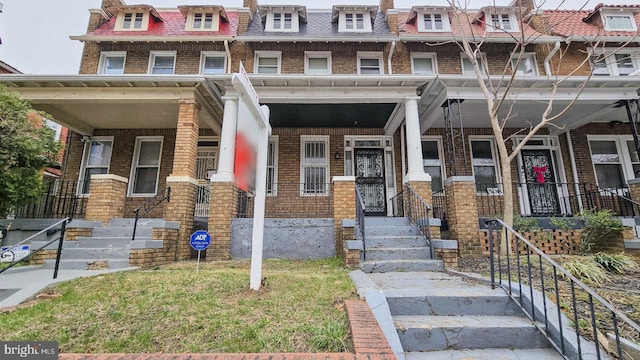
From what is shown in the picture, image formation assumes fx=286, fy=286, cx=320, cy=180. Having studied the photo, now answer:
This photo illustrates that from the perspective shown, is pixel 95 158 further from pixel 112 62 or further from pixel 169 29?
pixel 169 29

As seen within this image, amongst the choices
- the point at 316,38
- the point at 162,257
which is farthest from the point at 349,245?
the point at 316,38

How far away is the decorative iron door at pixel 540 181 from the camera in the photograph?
9188 millimetres

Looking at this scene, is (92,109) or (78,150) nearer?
(92,109)

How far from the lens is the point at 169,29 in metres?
10.7

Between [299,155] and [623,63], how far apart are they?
1213 centimetres

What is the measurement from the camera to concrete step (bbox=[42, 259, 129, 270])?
526 cm

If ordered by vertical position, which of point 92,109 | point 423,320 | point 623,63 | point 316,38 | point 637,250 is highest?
point 316,38

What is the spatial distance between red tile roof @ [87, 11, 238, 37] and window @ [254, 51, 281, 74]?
1.25 m

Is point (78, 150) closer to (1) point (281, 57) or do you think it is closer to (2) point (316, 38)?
(1) point (281, 57)

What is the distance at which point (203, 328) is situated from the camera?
2.57m

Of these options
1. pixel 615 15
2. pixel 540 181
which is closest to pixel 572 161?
pixel 540 181

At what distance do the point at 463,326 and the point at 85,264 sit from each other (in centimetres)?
626

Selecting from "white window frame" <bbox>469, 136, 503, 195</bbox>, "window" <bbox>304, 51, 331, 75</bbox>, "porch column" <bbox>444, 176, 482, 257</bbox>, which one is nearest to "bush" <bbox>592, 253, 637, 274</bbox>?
"porch column" <bbox>444, 176, 482, 257</bbox>

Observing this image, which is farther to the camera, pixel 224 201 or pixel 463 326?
pixel 224 201
